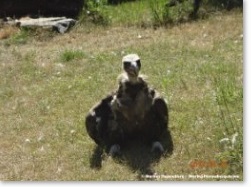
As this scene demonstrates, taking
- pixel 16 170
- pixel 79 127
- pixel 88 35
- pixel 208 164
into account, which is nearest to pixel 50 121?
pixel 79 127

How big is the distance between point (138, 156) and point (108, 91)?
2.02 m

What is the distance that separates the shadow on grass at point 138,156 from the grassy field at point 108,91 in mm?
15

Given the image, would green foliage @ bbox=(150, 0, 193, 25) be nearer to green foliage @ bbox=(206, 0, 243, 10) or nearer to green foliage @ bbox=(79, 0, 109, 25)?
green foliage @ bbox=(206, 0, 243, 10)

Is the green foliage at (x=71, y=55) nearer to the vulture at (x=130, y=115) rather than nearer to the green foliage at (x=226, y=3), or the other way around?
the green foliage at (x=226, y=3)

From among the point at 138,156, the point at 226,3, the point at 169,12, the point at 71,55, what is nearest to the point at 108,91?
the point at 71,55

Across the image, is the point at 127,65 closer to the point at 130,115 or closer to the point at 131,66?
the point at 131,66

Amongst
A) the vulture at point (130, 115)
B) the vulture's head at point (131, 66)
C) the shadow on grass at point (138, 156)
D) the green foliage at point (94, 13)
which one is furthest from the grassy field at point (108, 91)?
the vulture's head at point (131, 66)

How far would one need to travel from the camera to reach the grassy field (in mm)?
6133

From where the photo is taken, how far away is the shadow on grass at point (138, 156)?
6062mm

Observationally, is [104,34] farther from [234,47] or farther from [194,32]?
[234,47]

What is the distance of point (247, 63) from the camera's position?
5.73m

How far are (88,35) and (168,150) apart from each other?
205 inches

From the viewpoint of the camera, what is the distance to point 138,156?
20.6 ft

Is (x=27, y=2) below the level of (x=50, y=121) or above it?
above
